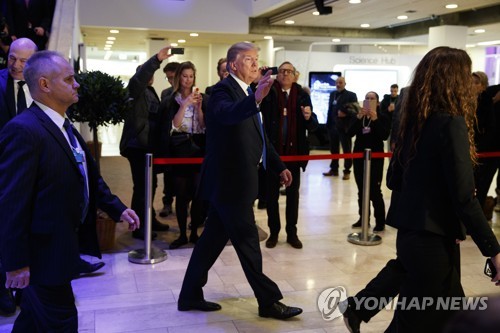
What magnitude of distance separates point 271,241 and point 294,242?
226 mm

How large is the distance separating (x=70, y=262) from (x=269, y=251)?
3.13 meters

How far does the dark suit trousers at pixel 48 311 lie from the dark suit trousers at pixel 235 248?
127 cm

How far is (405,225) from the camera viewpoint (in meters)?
2.46

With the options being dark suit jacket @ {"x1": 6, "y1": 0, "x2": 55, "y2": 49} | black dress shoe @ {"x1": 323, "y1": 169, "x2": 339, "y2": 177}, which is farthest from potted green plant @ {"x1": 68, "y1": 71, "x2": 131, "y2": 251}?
black dress shoe @ {"x1": 323, "y1": 169, "x2": 339, "y2": 177}

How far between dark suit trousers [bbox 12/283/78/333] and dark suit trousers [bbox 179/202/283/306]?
1.27m

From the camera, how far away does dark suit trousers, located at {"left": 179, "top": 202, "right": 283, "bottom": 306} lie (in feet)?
11.4

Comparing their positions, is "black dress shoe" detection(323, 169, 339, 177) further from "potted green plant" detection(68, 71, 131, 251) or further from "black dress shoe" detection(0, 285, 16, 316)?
"black dress shoe" detection(0, 285, 16, 316)

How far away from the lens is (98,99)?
477cm

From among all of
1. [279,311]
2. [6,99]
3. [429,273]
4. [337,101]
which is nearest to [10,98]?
[6,99]

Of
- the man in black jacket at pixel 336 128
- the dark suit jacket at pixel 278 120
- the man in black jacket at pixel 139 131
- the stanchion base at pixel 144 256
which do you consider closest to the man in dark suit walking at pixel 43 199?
the stanchion base at pixel 144 256

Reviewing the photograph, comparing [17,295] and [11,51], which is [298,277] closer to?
[17,295]

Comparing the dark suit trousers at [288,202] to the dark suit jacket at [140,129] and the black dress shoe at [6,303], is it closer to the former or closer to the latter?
the dark suit jacket at [140,129]

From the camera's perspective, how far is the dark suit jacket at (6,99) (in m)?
3.86

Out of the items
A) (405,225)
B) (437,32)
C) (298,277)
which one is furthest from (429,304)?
(437,32)
